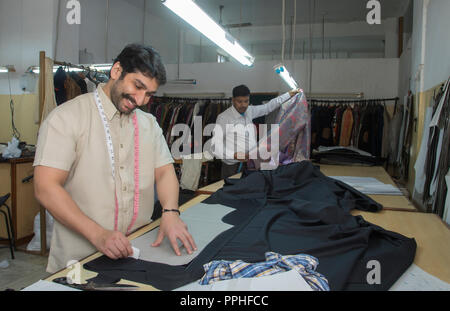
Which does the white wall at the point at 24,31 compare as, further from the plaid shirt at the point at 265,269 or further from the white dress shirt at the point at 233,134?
the plaid shirt at the point at 265,269

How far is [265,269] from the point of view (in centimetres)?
97

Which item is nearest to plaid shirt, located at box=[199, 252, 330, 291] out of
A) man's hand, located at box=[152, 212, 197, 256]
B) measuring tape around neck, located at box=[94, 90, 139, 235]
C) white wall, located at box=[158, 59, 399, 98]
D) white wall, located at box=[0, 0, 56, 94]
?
man's hand, located at box=[152, 212, 197, 256]

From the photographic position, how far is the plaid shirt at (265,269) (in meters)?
0.94

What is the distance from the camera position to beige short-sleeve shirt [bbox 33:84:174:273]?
1.19 m

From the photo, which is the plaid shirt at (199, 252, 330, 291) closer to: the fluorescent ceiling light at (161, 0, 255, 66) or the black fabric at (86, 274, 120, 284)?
the black fabric at (86, 274, 120, 284)

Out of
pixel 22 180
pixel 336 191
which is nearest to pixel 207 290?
pixel 336 191

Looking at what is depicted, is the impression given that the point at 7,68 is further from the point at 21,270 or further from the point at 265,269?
the point at 265,269

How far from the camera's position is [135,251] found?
1129mm

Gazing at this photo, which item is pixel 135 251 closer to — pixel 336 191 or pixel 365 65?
pixel 336 191

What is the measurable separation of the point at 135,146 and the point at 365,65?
6.18m

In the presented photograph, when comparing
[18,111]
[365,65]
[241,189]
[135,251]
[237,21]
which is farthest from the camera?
[237,21]

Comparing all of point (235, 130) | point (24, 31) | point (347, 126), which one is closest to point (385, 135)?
point (347, 126)

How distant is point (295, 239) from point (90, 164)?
2.82 ft

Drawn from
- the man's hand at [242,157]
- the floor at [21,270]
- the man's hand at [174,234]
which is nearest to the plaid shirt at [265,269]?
the man's hand at [174,234]
